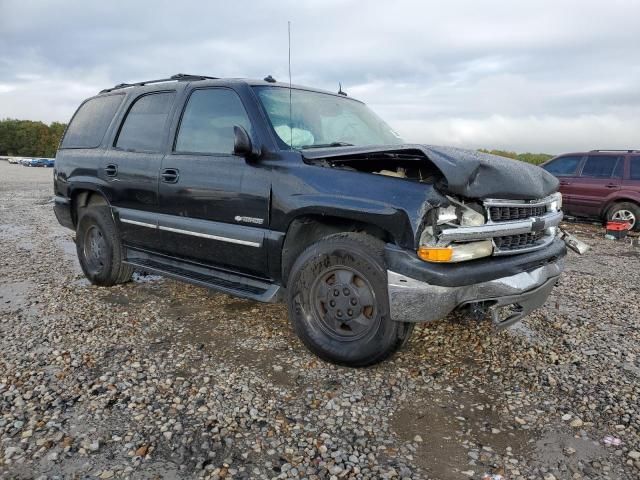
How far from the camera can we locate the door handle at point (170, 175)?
13.5 feet

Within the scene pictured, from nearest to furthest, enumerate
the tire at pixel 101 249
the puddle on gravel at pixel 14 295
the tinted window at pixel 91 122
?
1. the puddle on gravel at pixel 14 295
2. the tire at pixel 101 249
3. the tinted window at pixel 91 122

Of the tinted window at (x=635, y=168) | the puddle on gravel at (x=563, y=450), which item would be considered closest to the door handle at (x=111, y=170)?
the puddle on gravel at (x=563, y=450)

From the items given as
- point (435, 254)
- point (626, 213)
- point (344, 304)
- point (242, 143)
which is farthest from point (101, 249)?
point (626, 213)

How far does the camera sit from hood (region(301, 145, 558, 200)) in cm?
280

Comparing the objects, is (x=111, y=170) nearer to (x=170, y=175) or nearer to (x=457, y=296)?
(x=170, y=175)

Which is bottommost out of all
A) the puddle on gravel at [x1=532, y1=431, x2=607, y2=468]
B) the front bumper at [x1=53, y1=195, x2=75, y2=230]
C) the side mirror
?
the puddle on gravel at [x1=532, y1=431, x2=607, y2=468]

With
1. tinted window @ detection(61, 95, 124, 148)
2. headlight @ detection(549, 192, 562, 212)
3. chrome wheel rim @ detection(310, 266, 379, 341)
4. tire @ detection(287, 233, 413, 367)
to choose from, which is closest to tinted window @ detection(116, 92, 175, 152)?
tinted window @ detection(61, 95, 124, 148)

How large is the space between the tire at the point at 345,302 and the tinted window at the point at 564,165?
892 centimetres

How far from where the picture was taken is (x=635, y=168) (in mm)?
9648

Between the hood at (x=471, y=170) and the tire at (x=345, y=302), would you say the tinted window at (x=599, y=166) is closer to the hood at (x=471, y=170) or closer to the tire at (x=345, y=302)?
the hood at (x=471, y=170)

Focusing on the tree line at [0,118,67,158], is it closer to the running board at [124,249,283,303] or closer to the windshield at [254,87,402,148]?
the running board at [124,249,283,303]

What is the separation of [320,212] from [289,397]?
116cm

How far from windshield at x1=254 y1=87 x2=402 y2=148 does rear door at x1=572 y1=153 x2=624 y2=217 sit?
23.2 ft

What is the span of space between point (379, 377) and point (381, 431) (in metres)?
0.60
